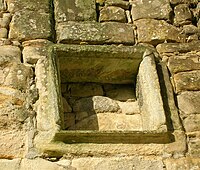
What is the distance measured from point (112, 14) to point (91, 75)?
0.57m

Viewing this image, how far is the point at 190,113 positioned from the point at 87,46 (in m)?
0.90

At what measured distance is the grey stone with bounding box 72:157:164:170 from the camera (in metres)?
3.00

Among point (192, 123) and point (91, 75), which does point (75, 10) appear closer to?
point (91, 75)

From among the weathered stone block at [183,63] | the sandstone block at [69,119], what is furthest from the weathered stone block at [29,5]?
the weathered stone block at [183,63]

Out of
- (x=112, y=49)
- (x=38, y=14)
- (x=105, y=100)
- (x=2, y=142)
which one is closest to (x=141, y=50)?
(x=112, y=49)

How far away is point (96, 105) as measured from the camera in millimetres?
3541

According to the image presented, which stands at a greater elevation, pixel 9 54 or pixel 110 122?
pixel 9 54

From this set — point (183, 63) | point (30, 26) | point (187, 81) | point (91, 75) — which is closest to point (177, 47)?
point (183, 63)

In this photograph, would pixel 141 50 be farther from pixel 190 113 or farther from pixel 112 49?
pixel 190 113

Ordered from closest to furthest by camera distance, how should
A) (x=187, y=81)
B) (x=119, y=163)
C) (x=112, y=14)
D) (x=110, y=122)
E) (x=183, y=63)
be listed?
1. (x=119, y=163)
2. (x=110, y=122)
3. (x=187, y=81)
4. (x=183, y=63)
5. (x=112, y=14)

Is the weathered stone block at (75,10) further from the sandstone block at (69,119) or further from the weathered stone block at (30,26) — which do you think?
the sandstone block at (69,119)

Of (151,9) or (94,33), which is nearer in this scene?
(94,33)

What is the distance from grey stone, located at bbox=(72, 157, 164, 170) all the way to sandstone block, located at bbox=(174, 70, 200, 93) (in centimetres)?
71

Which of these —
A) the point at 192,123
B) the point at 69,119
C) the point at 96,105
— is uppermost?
the point at 96,105
